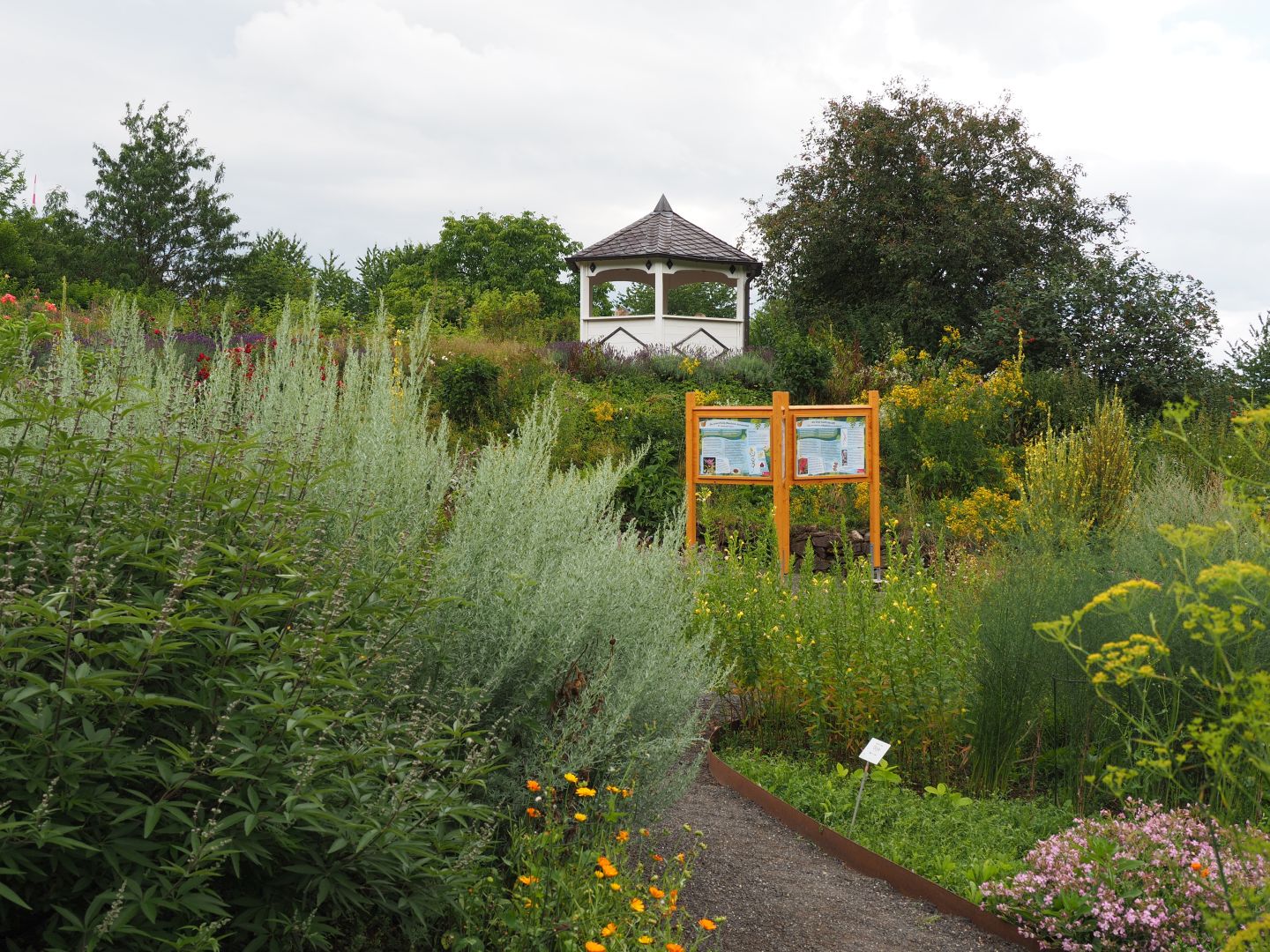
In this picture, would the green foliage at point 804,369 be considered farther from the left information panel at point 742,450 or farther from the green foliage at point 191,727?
the green foliage at point 191,727

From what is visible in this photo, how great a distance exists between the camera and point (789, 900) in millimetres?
3670

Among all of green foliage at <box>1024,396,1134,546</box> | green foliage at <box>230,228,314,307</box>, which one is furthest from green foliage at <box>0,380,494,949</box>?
green foliage at <box>230,228,314,307</box>

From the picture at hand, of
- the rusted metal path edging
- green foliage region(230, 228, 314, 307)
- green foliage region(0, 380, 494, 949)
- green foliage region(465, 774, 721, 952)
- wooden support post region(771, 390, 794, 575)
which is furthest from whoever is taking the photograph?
green foliage region(230, 228, 314, 307)

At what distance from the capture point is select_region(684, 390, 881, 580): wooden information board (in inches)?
348

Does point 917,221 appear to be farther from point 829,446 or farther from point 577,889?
point 577,889

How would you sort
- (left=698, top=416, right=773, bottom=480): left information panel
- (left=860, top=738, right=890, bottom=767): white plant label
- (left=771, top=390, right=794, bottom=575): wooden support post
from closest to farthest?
(left=860, top=738, right=890, bottom=767): white plant label < (left=771, top=390, right=794, bottom=575): wooden support post < (left=698, top=416, right=773, bottom=480): left information panel

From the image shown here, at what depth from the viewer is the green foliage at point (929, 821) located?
3.89 meters

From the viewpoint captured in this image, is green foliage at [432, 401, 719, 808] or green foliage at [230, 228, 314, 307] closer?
green foliage at [432, 401, 719, 808]

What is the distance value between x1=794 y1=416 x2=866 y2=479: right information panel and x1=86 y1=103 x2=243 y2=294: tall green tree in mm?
38657

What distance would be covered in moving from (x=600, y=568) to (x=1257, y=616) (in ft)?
8.83

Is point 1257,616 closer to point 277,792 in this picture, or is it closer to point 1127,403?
point 277,792

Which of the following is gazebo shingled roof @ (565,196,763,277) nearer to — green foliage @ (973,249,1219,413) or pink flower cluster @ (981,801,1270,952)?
green foliage @ (973,249,1219,413)

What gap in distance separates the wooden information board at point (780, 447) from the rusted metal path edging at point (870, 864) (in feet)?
14.3

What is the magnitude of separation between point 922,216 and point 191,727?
70.1 feet
